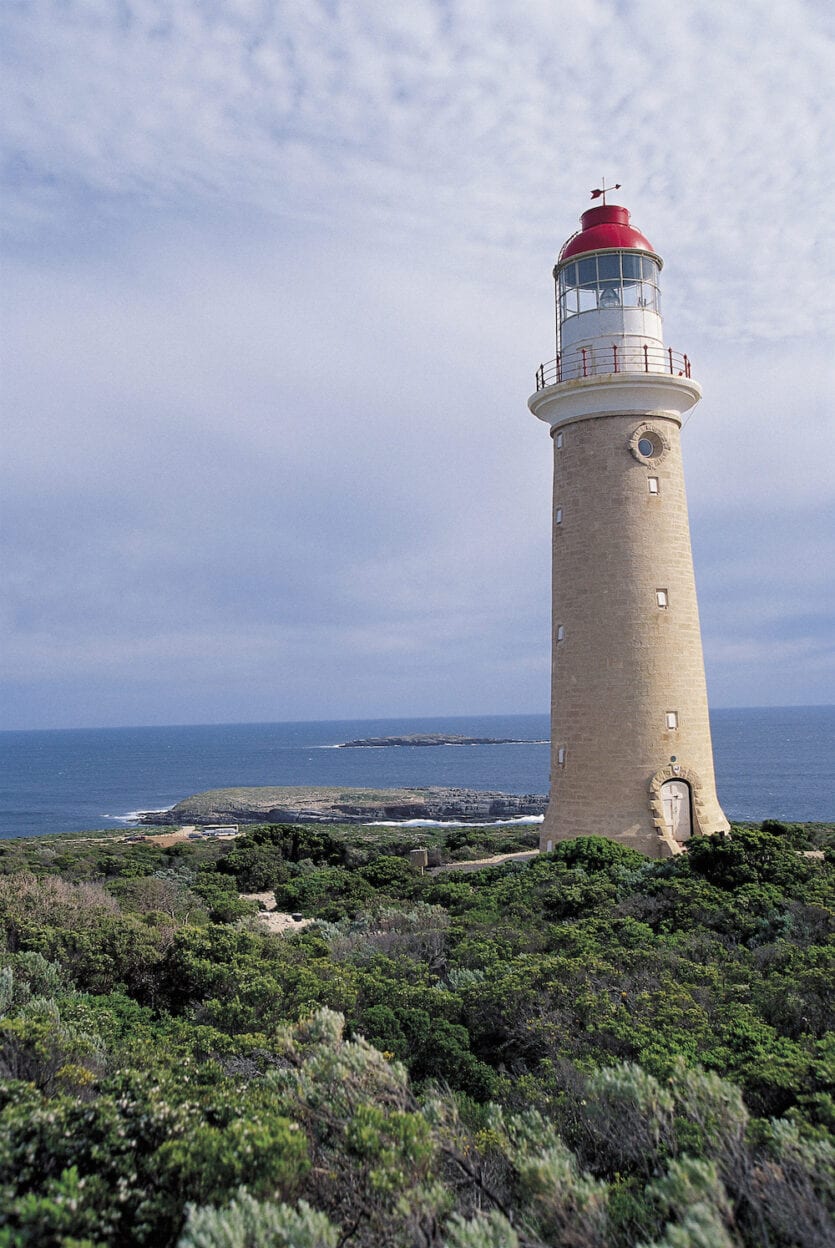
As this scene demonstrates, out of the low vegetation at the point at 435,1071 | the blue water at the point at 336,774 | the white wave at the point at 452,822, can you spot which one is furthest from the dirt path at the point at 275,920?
the blue water at the point at 336,774

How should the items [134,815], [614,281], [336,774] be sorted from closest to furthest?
[614,281] → [134,815] → [336,774]

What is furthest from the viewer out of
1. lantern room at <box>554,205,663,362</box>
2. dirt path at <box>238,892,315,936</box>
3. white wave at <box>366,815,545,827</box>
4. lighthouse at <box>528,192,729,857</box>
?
white wave at <box>366,815,545,827</box>

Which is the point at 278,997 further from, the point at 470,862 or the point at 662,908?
the point at 470,862

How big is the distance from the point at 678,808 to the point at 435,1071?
31.8 feet

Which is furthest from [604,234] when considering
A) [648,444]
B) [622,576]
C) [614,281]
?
[622,576]

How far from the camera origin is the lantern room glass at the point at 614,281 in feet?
51.7

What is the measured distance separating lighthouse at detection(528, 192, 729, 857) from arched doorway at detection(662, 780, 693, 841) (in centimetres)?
2

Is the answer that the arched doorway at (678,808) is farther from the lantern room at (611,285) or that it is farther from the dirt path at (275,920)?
the lantern room at (611,285)

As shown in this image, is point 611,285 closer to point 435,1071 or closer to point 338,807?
point 435,1071

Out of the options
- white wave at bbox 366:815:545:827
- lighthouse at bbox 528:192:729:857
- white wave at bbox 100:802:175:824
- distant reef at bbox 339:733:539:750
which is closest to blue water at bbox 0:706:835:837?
white wave at bbox 100:802:175:824

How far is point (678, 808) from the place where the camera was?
15242mm

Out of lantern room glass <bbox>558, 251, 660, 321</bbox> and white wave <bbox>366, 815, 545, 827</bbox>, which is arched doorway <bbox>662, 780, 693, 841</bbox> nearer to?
lantern room glass <bbox>558, 251, 660, 321</bbox>

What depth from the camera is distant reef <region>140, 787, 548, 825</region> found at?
61125mm

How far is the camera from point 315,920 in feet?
42.7
